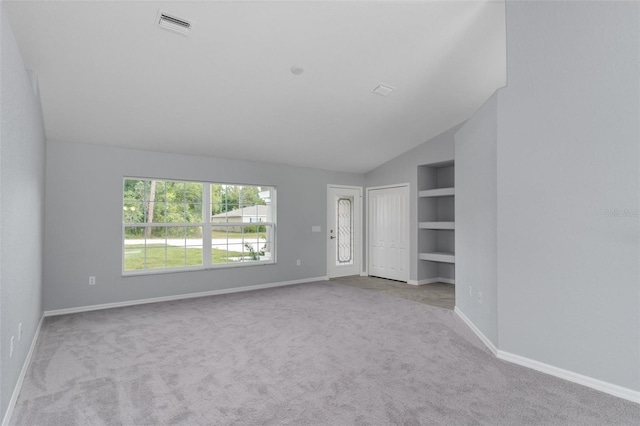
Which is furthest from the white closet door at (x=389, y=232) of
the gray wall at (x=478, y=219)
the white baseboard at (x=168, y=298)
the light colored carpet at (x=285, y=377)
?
the light colored carpet at (x=285, y=377)

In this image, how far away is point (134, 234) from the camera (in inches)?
192

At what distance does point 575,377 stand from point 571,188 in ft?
4.65

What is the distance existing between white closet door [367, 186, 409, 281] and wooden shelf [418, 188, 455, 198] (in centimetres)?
34

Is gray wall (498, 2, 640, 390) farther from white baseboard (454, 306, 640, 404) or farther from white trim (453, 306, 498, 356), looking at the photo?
white trim (453, 306, 498, 356)

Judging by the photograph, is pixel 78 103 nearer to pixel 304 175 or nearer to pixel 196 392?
pixel 196 392

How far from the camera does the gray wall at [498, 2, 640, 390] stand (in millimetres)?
2287

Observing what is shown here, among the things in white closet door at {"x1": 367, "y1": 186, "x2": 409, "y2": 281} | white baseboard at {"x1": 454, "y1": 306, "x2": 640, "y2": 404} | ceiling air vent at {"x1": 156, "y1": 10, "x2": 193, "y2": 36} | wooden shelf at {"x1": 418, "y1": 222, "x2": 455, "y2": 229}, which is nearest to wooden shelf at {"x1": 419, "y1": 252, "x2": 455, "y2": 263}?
white closet door at {"x1": 367, "y1": 186, "x2": 409, "y2": 281}

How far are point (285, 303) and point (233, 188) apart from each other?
2.23m

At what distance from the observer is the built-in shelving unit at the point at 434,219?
6.34m

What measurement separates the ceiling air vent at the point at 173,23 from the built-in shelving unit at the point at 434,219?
15.6ft

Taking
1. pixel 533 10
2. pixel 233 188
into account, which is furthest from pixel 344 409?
pixel 233 188

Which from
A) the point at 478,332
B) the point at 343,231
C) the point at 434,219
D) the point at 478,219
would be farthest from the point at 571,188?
the point at 343,231

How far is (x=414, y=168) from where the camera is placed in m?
6.39

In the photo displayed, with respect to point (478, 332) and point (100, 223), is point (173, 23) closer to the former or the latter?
point (100, 223)
